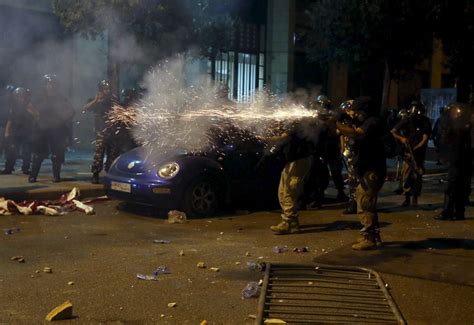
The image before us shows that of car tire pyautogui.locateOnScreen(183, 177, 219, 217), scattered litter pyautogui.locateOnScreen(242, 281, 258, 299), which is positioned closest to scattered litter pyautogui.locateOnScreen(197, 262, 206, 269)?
scattered litter pyautogui.locateOnScreen(242, 281, 258, 299)

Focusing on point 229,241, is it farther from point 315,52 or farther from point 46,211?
point 315,52

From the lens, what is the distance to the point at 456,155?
9.80 m

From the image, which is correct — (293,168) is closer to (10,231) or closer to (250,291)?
(250,291)

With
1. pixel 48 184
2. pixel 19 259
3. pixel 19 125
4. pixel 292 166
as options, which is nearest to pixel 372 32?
pixel 19 125

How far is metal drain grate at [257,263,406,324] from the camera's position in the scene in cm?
507

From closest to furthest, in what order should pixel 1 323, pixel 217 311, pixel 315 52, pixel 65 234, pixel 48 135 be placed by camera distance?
pixel 1 323
pixel 217 311
pixel 65 234
pixel 48 135
pixel 315 52

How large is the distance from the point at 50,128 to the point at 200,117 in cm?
350

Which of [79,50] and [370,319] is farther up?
[79,50]

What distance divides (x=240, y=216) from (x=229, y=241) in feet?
6.16

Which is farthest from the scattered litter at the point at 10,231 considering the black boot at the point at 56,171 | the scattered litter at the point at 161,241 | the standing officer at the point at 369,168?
the standing officer at the point at 369,168

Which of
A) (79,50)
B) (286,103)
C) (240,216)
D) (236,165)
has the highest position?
(79,50)

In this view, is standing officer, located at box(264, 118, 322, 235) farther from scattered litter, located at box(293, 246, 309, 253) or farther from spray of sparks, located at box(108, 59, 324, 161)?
scattered litter, located at box(293, 246, 309, 253)

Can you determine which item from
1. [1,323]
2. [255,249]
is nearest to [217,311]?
[1,323]

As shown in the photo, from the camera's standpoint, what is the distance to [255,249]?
25.2 feet
